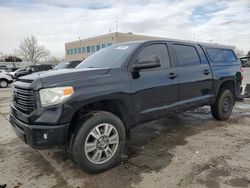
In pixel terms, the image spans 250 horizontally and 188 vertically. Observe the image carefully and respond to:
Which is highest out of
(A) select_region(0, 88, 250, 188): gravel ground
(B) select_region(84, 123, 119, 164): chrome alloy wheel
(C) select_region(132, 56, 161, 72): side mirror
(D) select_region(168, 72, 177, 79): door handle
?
(C) select_region(132, 56, 161, 72): side mirror

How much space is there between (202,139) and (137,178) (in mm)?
1999

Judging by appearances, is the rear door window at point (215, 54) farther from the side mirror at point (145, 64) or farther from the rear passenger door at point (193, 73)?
the side mirror at point (145, 64)

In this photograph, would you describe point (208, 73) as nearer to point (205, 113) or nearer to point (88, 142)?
point (205, 113)

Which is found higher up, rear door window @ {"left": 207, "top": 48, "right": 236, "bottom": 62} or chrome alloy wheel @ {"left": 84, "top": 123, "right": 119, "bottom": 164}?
rear door window @ {"left": 207, "top": 48, "right": 236, "bottom": 62}

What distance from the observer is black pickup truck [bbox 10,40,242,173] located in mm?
3113

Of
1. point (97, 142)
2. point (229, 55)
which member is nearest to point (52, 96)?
point (97, 142)

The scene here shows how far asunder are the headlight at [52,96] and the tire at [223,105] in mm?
4054

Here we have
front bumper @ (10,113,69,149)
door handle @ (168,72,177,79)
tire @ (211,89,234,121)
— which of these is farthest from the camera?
tire @ (211,89,234,121)

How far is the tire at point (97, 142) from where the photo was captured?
325cm

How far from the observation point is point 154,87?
411 cm

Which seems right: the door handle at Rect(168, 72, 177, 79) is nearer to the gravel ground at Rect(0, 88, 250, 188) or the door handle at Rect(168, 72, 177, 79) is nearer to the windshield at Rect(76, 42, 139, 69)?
the windshield at Rect(76, 42, 139, 69)

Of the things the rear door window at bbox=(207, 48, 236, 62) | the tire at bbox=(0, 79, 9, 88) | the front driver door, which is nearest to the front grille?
the front driver door

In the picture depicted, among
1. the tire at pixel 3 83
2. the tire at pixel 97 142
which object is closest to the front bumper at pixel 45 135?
the tire at pixel 97 142

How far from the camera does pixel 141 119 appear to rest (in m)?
4.02
